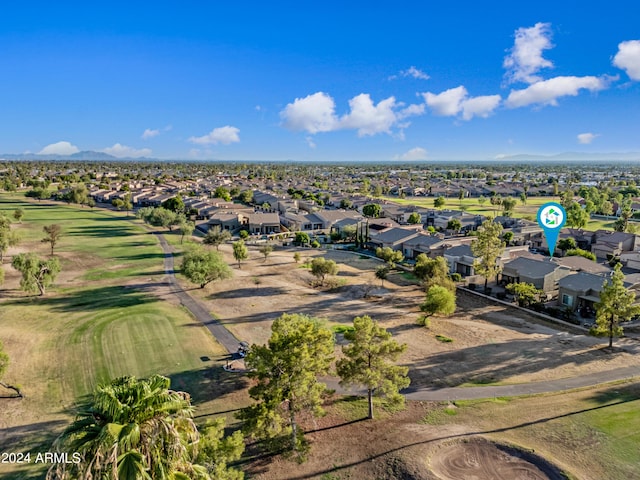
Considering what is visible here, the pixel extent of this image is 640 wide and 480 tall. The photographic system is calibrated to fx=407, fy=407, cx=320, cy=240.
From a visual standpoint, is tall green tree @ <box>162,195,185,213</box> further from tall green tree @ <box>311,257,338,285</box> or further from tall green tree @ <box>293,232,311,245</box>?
tall green tree @ <box>311,257,338,285</box>

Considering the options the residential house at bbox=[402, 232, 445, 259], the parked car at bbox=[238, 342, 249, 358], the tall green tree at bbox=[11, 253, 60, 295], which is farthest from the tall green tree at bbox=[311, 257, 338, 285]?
the tall green tree at bbox=[11, 253, 60, 295]

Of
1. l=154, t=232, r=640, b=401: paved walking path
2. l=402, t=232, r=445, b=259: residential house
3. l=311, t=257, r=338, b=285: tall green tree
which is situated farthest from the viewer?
l=402, t=232, r=445, b=259: residential house

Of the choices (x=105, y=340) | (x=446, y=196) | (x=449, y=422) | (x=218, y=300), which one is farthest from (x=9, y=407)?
(x=446, y=196)

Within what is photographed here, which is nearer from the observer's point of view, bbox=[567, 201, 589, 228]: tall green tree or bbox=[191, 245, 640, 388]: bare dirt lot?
bbox=[191, 245, 640, 388]: bare dirt lot

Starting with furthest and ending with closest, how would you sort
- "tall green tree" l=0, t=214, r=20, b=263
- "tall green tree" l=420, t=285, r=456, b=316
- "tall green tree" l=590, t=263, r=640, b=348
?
"tall green tree" l=0, t=214, r=20, b=263
"tall green tree" l=420, t=285, r=456, b=316
"tall green tree" l=590, t=263, r=640, b=348

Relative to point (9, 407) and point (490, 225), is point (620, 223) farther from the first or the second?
point (9, 407)

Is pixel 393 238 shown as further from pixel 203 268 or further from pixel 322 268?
pixel 203 268

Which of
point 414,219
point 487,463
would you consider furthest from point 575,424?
point 414,219

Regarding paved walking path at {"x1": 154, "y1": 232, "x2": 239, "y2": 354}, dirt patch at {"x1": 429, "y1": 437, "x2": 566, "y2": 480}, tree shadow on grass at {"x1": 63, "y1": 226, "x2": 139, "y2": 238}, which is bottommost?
dirt patch at {"x1": 429, "y1": 437, "x2": 566, "y2": 480}

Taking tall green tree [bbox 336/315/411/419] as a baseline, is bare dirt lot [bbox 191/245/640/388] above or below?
A: below

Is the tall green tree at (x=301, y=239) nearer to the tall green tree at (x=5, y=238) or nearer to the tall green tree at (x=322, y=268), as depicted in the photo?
the tall green tree at (x=322, y=268)
